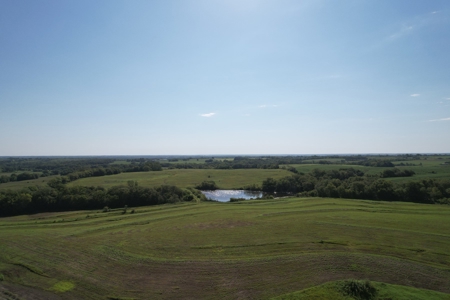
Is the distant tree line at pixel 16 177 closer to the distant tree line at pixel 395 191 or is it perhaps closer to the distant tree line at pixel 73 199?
the distant tree line at pixel 73 199

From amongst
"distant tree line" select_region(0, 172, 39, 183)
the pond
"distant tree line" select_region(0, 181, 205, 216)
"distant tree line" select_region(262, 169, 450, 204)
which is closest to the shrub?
"distant tree line" select_region(0, 181, 205, 216)

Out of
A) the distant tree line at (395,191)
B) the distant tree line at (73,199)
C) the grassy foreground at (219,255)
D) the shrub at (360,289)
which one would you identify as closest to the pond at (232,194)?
the distant tree line at (395,191)

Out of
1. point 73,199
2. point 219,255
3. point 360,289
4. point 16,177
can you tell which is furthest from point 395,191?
point 16,177

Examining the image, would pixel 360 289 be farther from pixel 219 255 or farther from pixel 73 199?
pixel 73 199

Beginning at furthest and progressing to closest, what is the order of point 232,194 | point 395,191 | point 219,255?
point 232,194 < point 395,191 < point 219,255

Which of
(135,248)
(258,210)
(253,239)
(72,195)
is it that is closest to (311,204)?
(258,210)

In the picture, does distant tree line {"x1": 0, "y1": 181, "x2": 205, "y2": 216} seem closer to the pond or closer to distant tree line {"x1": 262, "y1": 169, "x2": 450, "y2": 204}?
the pond
